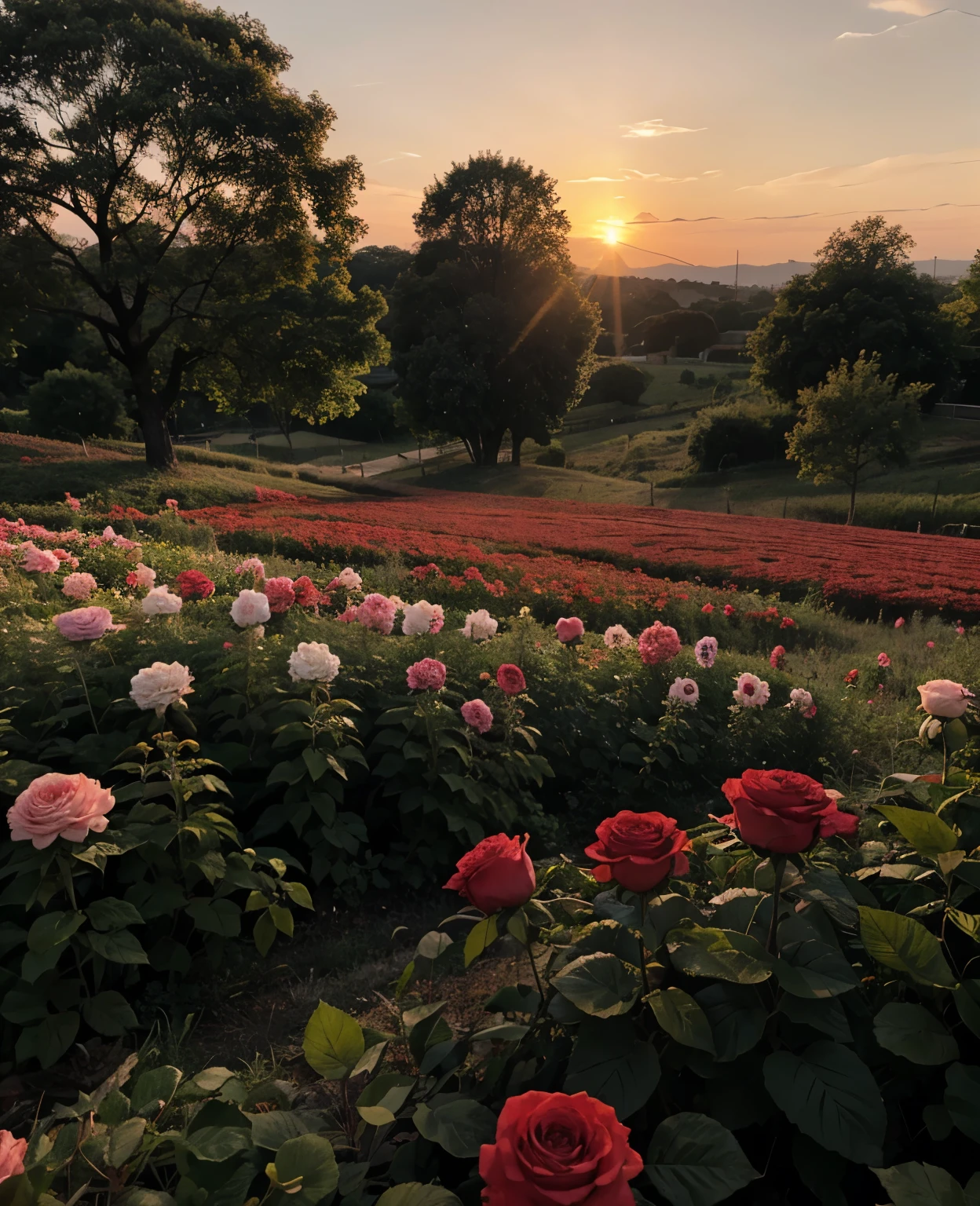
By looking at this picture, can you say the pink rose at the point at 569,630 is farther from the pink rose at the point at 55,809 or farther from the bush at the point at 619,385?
the bush at the point at 619,385

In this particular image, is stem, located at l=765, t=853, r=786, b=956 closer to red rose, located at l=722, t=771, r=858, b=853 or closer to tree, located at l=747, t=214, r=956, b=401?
red rose, located at l=722, t=771, r=858, b=853

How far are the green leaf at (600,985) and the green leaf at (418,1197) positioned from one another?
41 cm

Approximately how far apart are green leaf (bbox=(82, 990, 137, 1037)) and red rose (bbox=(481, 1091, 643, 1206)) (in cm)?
189

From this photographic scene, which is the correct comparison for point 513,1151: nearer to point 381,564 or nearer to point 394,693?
point 394,693

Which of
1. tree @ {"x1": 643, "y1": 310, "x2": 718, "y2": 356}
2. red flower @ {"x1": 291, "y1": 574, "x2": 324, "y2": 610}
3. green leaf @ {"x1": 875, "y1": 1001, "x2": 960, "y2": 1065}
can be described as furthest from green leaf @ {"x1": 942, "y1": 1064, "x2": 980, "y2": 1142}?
tree @ {"x1": 643, "y1": 310, "x2": 718, "y2": 356}

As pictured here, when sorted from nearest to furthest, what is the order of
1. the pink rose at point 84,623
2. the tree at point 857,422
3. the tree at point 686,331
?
the pink rose at point 84,623 < the tree at point 857,422 < the tree at point 686,331

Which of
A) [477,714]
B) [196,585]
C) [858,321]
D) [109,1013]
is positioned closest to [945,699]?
[477,714]

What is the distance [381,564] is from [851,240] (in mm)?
38578

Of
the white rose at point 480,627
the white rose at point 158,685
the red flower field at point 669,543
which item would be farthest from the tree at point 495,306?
the white rose at point 158,685

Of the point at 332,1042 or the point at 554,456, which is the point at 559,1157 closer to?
the point at 332,1042

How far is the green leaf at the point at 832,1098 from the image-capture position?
146 centimetres

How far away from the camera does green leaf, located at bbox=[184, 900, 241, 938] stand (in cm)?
279

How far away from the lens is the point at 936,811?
2.24m

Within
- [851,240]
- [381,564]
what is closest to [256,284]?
[381,564]
